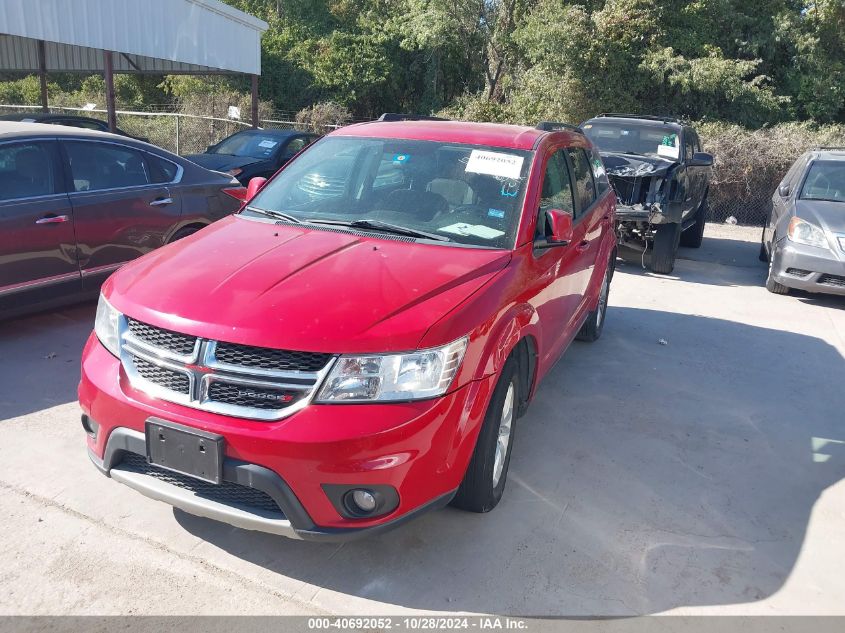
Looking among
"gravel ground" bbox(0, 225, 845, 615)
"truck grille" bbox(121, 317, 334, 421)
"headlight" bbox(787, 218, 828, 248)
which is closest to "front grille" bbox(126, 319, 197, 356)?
"truck grille" bbox(121, 317, 334, 421)

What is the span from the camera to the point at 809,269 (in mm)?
8078

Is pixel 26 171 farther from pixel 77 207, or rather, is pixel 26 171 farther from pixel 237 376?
pixel 237 376

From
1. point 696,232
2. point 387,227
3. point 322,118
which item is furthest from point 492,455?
point 322,118

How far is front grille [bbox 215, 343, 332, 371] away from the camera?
2.74 m

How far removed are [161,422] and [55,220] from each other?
135 inches

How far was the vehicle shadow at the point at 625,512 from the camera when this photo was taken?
3.10m

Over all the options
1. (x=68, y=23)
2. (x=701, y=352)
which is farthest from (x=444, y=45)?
(x=701, y=352)

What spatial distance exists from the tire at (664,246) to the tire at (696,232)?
2.15 metres

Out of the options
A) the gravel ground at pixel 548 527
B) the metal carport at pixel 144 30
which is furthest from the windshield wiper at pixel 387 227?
the metal carport at pixel 144 30

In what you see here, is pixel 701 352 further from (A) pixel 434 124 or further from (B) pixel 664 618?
(B) pixel 664 618

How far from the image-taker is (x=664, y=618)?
2961mm

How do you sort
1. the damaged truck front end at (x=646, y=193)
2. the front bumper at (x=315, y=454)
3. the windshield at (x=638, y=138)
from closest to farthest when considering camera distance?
1. the front bumper at (x=315, y=454)
2. the damaged truck front end at (x=646, y=193)
3. the windshield at (x=638, y=138)

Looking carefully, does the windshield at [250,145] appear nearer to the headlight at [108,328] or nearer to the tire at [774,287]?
the tire at [774,287]

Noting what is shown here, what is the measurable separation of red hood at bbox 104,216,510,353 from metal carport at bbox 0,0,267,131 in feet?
30.8
